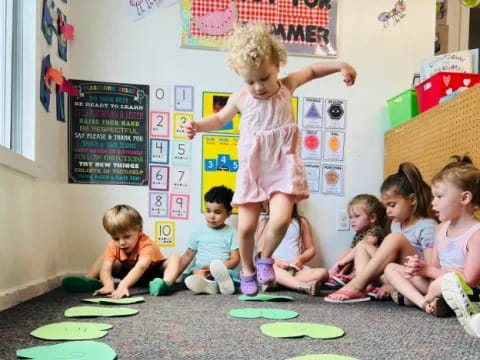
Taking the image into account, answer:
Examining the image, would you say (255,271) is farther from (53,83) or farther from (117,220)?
(53,83)

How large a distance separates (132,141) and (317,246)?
1014mm

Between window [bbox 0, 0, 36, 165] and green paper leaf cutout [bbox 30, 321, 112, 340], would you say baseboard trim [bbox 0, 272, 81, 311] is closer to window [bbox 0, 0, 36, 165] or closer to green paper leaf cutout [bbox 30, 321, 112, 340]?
green paper leaf cutout [bbox 30, 321, 112, 340]

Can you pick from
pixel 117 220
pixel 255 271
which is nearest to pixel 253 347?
pixel 255 271

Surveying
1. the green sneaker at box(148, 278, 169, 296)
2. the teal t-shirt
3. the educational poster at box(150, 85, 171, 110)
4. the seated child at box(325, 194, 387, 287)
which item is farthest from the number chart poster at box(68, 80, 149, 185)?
the seated child at box(325, 194, 387, 287)

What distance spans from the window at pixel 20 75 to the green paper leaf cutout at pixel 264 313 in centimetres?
94

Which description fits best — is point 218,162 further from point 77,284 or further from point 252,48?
point 252,48

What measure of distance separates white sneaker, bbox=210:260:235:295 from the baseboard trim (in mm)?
613

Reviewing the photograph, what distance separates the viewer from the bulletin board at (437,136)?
5.19 feet

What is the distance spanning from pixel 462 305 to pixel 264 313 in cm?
51

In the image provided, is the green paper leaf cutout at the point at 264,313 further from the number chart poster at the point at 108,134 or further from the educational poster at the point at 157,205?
the number chart poster at the point at 108,134

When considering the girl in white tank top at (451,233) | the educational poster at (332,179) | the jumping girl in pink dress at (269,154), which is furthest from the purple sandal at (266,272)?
the educational poster at (332,179)

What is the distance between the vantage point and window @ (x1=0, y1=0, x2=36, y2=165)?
1.67 metres

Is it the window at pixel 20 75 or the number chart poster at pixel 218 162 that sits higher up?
the window at pixel 20 75

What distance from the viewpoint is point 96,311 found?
1300mm
